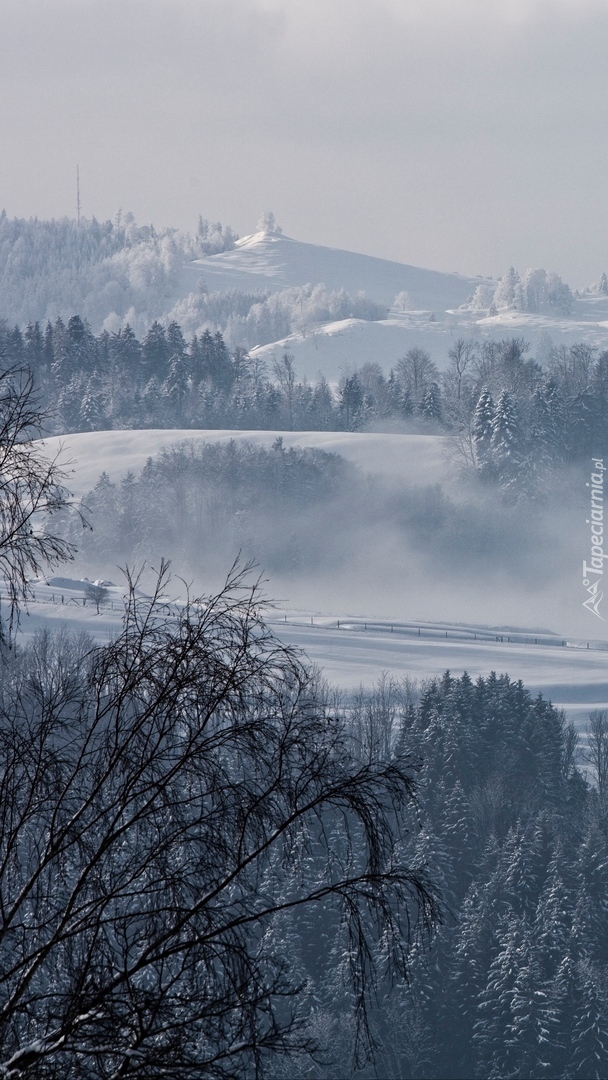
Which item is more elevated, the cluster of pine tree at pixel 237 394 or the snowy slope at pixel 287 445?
the cluster of pine tree at pixel 237 394

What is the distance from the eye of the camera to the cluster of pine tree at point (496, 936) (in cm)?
4112

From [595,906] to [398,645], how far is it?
37.3 metres

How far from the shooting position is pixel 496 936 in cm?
4497

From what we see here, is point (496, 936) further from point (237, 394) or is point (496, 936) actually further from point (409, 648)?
point (237, 394)

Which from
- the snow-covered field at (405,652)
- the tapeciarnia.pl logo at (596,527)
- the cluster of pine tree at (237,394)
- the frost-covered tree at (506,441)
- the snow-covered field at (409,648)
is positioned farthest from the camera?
the cluster of pine tree at (237,394)

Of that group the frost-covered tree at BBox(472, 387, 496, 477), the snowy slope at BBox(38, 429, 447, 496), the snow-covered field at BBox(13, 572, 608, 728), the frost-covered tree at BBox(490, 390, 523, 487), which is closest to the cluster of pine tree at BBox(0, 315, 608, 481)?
the frost-covered tree at BBox(472, 387, 496, 477)

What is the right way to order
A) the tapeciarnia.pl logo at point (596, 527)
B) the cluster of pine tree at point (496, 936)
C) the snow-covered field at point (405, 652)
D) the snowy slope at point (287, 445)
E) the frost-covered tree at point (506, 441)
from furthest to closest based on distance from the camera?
the snowy slope at point (287, 445) < the tapeciarnia.pl logo at point (596, 527) < the frost-covered tree at point (506, 441) < the snow-covered field at point (405, 652) < the cluster of pine tree at point (496, 936)

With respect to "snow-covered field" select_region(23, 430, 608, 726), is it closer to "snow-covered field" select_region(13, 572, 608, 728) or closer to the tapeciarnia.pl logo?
"snow-covered field" select_region(13, 572, 608, 728)

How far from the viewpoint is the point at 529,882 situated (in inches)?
1863

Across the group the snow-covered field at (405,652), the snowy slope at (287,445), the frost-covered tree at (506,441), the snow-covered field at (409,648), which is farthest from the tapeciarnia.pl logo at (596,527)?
the snow-covered field at (405,652)

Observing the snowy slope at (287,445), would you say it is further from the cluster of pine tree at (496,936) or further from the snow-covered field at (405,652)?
the cluster of pine tree at (496,936)

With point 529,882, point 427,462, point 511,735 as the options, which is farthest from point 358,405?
point 529,882

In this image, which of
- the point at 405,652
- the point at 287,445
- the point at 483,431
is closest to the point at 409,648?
the point at 405,652

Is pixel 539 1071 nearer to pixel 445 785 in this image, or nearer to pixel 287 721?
pixel 445 785
